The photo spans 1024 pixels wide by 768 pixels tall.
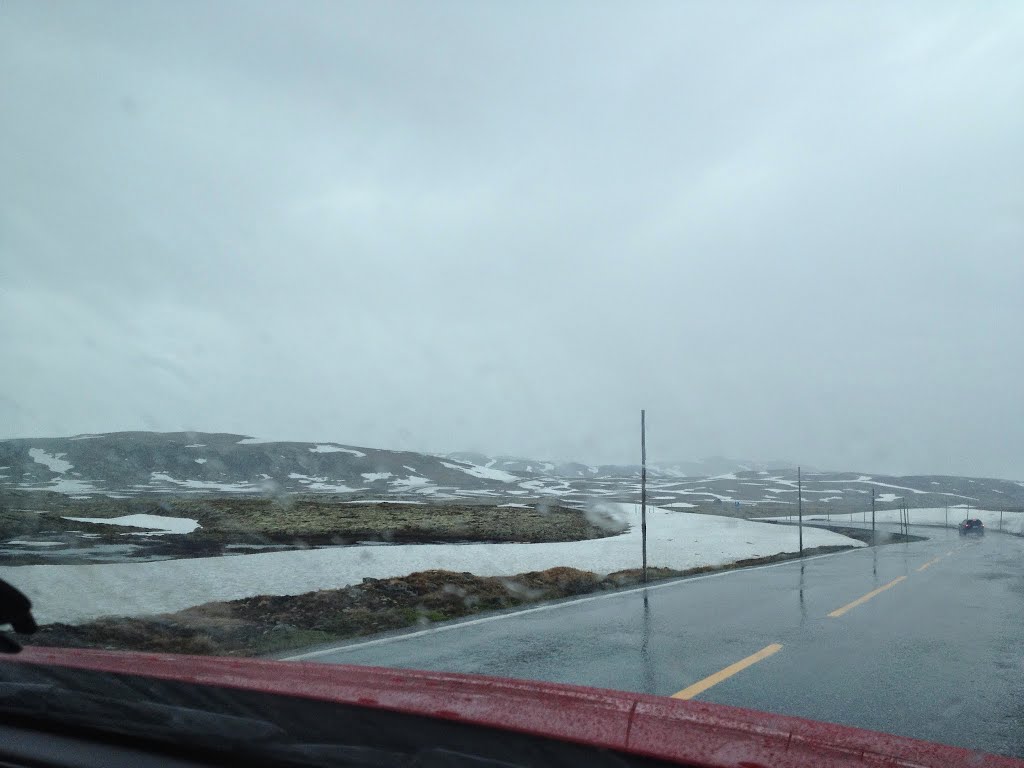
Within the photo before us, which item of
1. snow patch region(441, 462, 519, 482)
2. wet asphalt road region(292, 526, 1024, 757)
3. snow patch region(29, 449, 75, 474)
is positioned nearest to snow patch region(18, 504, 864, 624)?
wet asphalt road region(292, 526, 1024, 757)

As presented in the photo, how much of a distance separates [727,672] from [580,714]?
5.20m

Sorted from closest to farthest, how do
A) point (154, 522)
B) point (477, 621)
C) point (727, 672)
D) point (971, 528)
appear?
point (727, 672), point (477, 621), point (154, 522), point (971, 528)

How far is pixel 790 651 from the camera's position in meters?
8.37

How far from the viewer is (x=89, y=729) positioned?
2486 millimetres

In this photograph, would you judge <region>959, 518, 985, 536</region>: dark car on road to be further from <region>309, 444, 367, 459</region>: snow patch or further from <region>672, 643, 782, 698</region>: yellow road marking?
<region>309, 444, 367, 459</region>: snow patch

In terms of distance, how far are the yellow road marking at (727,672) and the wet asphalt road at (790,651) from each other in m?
0.07

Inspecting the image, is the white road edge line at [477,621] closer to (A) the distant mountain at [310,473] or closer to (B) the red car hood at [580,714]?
(B) the red car hood at [580,714]

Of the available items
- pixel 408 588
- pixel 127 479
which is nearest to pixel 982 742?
pixel 408 588

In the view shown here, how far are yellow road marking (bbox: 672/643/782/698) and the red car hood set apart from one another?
11.4 feet

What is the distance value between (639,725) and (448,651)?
6013mm

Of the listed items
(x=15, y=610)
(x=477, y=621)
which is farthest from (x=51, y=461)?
(x=15, y=610)

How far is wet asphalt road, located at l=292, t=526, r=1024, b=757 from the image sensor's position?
238 inches

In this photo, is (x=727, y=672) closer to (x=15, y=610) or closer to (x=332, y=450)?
(x=15, y=610)

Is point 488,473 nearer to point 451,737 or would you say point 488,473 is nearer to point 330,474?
point 330,474
